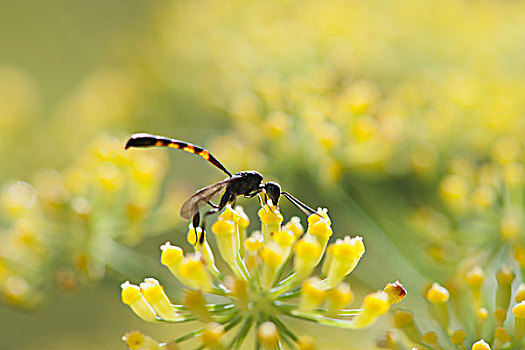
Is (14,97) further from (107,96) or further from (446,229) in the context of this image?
(446,229)

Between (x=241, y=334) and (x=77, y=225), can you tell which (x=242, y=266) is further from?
(x=77, y=225)

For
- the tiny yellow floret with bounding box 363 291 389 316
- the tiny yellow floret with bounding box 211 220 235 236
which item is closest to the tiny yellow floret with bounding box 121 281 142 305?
the tiny yellow floret with bounding box 211 220 235 236

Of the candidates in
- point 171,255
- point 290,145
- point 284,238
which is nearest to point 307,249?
point 284,238

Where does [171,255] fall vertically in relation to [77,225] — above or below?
below

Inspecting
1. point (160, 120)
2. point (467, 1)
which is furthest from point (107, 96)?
point (467, 1)

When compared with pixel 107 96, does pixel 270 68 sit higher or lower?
lower

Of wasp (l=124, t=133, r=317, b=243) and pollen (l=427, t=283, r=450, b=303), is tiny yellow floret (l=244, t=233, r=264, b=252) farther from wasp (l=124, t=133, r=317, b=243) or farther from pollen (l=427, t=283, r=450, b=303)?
pollen (l=427, t=283, r=450, b=303)

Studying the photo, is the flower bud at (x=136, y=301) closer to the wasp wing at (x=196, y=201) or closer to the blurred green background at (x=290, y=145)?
the wasp wing at (x=196, y=201)
